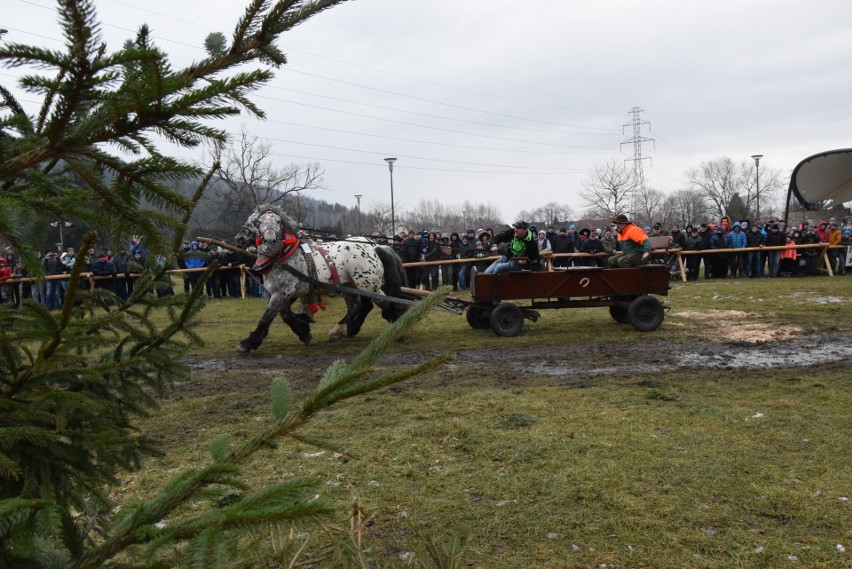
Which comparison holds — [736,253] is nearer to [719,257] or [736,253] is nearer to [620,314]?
[719,257]

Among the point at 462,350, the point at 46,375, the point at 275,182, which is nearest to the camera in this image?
the point at 46,375

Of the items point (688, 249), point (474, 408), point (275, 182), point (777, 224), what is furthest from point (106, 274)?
point (275, 182)

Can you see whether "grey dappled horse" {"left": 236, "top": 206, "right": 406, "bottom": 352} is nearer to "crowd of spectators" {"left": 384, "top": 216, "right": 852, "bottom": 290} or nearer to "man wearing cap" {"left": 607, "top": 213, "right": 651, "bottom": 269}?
"man wearing cap" {"left": 607, "top": 213, "right": 651, "bottom": 269}

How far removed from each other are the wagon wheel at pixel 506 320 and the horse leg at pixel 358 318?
2.11 meters

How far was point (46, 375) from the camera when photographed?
2.16 metres

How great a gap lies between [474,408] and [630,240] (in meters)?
5.75

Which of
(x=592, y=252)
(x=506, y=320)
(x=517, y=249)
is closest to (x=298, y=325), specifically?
(x=506, y=320)

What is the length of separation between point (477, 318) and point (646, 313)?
2693 mm

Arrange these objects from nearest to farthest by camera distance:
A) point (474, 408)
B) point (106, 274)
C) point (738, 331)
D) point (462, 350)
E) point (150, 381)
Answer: point (150, 381)
point (474, 408)
point (462, 350)
point (738, 331)
point (106, 274)

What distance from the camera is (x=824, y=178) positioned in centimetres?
1114

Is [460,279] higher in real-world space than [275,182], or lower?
lower

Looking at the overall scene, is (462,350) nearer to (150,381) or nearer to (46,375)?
(150,381)

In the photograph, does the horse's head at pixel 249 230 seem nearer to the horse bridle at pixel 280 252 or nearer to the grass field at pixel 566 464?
the horse bridle at pixel 280 252

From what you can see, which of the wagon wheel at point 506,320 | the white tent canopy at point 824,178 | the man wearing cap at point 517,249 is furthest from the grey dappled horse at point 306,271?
the white tent canopy at point 824,178
